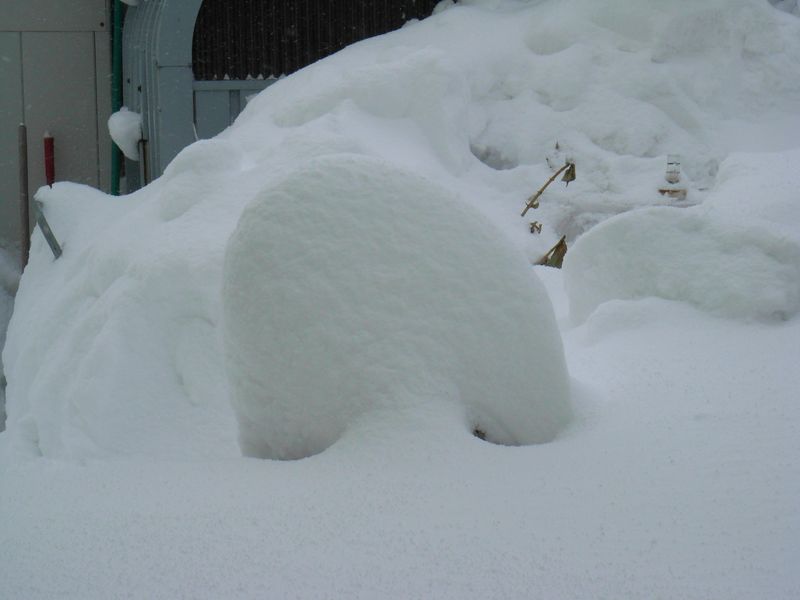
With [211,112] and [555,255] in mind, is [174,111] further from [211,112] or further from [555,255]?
[555,255]

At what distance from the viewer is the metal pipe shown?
33.0ft

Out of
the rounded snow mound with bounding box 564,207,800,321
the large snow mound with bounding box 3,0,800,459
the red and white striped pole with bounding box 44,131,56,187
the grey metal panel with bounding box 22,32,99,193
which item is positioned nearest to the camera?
the rounded snow mound with bounding box 564,207,800,321

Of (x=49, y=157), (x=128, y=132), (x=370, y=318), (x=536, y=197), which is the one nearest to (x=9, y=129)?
(x=49, y=157)

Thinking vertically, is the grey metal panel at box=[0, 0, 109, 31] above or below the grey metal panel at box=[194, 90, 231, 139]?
above

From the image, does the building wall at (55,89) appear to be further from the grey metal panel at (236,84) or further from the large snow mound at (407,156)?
the large snow mound at (407,156)

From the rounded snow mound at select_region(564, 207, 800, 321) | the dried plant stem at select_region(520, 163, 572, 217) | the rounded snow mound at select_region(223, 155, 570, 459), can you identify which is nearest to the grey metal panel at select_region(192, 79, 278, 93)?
the dried plant stem at select_region(520, 163, 572, 217)

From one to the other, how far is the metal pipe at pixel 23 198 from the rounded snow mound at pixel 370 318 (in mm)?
7867

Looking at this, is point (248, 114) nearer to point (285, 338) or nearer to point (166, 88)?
point (166, 88)

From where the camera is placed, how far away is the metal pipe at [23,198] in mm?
10047

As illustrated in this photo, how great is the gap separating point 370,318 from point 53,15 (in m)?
8.73

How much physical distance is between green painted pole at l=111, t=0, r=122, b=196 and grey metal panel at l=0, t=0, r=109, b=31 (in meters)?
0.19

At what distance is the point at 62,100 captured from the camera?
1041 cm

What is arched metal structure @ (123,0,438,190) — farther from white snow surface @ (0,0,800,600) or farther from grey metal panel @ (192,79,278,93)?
white snow surface @ (0,0,800,600)

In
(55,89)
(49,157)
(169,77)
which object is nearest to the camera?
(169,77)
